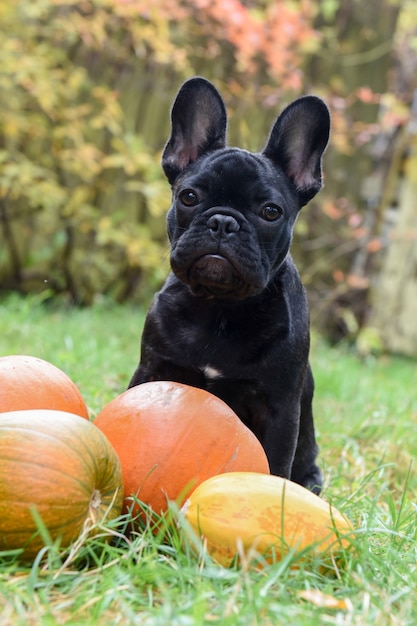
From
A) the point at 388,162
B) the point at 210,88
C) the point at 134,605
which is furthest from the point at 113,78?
the point at 134,605

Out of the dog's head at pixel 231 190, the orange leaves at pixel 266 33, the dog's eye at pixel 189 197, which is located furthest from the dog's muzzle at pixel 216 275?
the orange leaves at pixel 266 33

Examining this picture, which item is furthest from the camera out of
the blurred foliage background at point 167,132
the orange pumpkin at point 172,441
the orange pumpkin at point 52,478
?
the blurred foliage background at point 167,132

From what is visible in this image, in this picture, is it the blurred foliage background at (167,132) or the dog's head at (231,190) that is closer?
the dog's head at (231,190)

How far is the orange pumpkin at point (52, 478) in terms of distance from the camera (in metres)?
2.01

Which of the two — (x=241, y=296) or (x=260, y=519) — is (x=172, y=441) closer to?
(x=260, y=519)

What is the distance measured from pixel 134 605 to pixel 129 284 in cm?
734

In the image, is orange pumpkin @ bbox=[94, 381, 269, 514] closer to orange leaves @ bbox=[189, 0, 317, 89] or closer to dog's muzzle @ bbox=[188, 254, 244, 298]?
dog's muzzle @ bbox=[188, 254, 244, 298]

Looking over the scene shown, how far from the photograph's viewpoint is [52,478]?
204 centimetres

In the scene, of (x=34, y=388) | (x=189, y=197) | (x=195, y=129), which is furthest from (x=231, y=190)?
(x=34, y=388)

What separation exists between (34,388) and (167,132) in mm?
6816

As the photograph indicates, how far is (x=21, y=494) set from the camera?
6.63 feet

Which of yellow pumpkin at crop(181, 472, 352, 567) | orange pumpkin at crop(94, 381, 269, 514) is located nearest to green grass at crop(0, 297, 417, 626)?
yellow pumpkin at crop(181, 472, 352, 567)

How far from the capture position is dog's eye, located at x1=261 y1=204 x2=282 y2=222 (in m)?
3.09

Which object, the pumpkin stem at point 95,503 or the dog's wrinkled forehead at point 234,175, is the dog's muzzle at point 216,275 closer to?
the dog's wrinkled forehead at point 234,175
